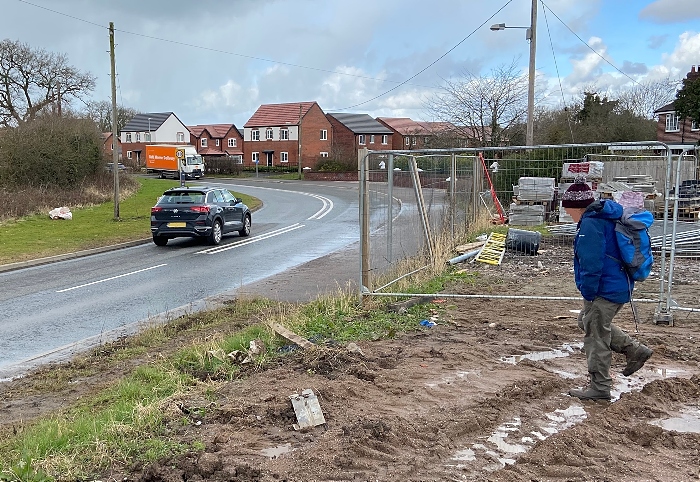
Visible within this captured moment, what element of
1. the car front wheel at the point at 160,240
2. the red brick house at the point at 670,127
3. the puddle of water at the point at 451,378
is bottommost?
the car front wheel at the point at 160,240

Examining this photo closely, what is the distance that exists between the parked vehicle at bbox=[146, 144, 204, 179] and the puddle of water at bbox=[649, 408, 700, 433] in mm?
64297

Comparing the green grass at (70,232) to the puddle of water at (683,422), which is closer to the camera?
the puddle of water at (683,422)

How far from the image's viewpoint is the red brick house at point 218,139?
9725cm

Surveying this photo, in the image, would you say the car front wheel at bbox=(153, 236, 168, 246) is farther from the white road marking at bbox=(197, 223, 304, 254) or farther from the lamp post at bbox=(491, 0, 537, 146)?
the lamp post at bbox=(491, 0, 537, 146)

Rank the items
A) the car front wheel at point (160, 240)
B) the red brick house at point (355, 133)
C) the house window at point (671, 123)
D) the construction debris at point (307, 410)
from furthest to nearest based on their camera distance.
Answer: the red brick house at point (355, 133)
the house window at point (671, 123)
the car front wheel at point (160, 240)
the construction debris at point (307, 410)

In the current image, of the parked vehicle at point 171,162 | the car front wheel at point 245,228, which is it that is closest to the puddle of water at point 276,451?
the car front wheel at point 245,228

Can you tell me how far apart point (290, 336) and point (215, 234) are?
12.9 meters

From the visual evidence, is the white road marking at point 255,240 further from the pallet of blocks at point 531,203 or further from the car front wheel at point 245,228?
the pallet of blocks at point 531,203

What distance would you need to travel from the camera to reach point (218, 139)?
98.0 meters

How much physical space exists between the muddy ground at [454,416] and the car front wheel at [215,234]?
12.7 meters

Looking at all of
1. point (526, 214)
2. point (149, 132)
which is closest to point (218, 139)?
point (149, 132)

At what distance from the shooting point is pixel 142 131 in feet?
305

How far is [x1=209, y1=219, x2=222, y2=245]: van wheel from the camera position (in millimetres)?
18906

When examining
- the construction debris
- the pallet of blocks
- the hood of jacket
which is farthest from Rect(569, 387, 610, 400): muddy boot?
the pallet of blocks
